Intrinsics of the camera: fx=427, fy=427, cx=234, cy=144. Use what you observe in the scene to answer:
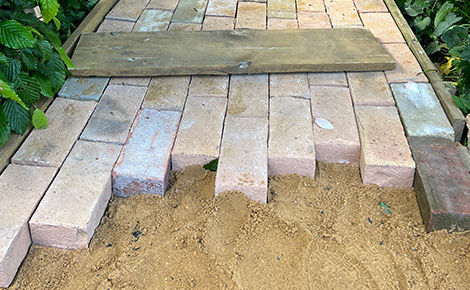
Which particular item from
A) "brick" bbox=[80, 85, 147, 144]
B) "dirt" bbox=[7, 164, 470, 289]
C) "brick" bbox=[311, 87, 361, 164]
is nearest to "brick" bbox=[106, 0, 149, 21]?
"brick" bbox=[80, 85, 147, 144]

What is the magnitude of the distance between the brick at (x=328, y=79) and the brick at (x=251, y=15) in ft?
3.10

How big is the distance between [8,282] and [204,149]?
120 centimetres

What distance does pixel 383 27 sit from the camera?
3838 millimetres

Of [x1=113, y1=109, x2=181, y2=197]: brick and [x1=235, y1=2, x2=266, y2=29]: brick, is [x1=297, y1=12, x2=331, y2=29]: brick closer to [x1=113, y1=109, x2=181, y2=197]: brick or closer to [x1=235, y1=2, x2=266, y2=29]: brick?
[x1=235, y1=2, x2=266, y2=29]: brick

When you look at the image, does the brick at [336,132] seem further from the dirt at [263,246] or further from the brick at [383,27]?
the brick at [383,27]

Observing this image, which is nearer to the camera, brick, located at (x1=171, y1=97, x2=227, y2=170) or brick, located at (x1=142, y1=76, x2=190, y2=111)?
brick, located at (x1=171, y1=97, x2=227, y2=170)

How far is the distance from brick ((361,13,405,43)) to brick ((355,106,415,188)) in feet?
3.97

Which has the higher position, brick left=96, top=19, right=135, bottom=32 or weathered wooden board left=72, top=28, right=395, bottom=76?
weathered wooden board left=72, top=28, right=395, bottom=76

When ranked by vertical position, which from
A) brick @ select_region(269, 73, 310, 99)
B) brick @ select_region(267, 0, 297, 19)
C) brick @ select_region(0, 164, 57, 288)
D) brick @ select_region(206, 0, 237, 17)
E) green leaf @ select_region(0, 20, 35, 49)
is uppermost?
green leaf @ select_region(0, 20, 35, 49)

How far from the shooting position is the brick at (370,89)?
2904mm

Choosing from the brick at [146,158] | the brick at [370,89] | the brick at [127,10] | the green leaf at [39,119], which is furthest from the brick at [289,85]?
the brick at [127,10]

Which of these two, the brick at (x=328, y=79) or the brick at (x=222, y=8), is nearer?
the brick at (x=328, y=79)

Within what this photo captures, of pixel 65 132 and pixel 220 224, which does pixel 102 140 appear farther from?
pixel 220 224

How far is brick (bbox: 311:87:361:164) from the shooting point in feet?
8.52
